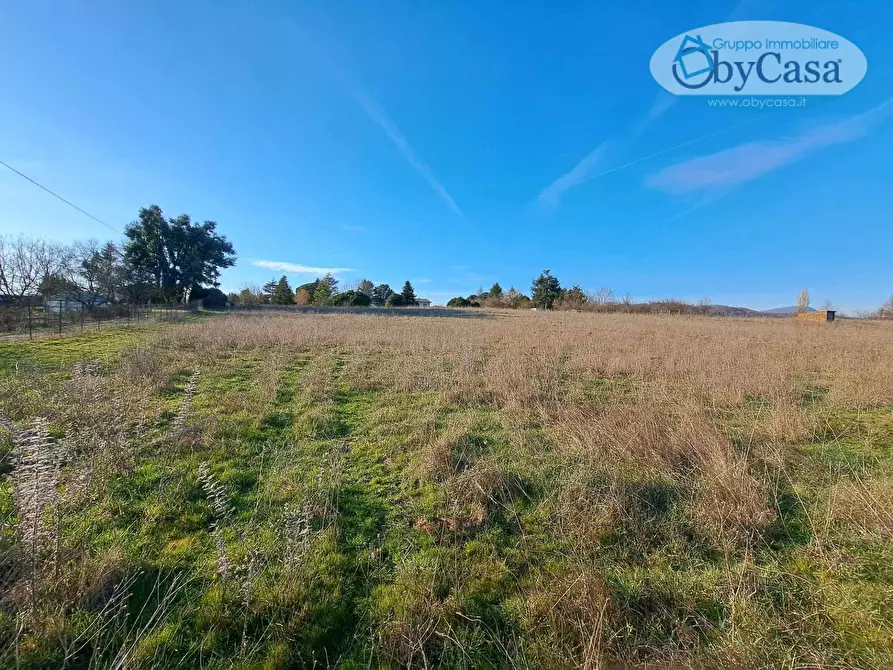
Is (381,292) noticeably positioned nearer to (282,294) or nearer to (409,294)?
(409,294)

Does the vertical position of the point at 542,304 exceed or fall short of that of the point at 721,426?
it exceeds it

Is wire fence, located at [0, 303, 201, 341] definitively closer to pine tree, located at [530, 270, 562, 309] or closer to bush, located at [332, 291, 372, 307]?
bush, located at [332, 291, 372, 307]

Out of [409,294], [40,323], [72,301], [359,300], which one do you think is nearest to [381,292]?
[409,294]

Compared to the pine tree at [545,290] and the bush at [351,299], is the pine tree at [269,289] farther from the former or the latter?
the pine tree at [545,290]

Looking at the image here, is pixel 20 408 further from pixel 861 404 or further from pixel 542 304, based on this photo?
pixel 542 304

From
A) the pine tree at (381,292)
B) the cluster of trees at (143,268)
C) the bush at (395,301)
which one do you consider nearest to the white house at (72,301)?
the cluster of trees at (143,268)

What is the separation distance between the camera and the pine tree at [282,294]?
48594 millimetres

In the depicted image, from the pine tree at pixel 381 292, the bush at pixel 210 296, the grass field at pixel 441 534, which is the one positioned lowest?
the grass field at pixel 441 534

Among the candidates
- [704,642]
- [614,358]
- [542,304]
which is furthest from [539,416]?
[542,304]

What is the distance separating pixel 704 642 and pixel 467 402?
12.1ft

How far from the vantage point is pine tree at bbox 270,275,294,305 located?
4859 centimetres

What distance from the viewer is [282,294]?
48.5 metres

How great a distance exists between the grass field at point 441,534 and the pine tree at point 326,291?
43.3 metres

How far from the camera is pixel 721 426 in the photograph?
13.3 feet
